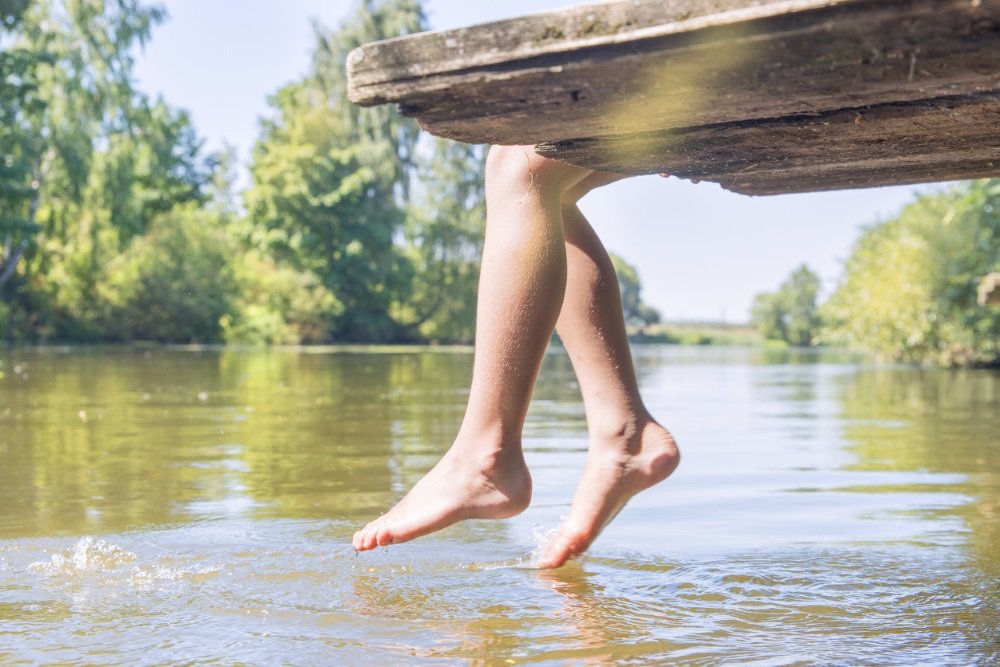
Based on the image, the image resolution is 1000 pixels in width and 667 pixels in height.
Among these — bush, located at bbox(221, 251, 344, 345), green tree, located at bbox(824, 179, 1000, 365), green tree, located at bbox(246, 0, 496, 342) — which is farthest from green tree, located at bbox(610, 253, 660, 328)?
green tree, located at bbox(824, 179, 1000, 365)

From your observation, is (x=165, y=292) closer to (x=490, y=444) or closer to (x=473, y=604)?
(x=490, y=444)

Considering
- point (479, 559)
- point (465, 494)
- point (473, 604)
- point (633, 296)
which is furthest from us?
point (633, 296)

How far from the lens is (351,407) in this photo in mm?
6188

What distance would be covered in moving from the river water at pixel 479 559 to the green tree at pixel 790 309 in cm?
7586

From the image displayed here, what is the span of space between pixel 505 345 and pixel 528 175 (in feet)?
0.88

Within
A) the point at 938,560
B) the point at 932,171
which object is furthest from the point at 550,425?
the point at 932,171

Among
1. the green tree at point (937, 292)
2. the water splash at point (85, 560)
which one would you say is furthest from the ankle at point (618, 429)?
the green tree at point (937, 292)

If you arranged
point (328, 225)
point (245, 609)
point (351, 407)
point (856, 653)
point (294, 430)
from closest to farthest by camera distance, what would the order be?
1. point (856, 653)
2. point (245, 609)
3. point (294, 430)
4. point (351, 407)
5. point (328, 225)

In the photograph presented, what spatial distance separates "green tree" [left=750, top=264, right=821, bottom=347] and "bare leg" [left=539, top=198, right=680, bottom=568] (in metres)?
77.4

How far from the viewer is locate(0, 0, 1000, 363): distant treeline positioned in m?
20.9

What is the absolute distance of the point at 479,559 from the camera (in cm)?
210

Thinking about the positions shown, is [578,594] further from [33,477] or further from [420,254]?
[420,254]

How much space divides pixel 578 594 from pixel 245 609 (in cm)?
48

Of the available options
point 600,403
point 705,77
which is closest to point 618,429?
point 600,403
